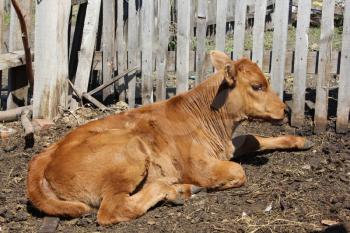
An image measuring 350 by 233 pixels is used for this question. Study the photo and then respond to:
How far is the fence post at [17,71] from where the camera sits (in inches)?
344

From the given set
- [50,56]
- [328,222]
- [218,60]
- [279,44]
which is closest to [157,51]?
[50,56]

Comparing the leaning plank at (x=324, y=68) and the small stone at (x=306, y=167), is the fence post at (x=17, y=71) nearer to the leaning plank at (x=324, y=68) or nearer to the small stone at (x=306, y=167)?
the leaning plank at (x=324, y=68)

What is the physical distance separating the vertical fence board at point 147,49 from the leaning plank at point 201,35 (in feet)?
2.14

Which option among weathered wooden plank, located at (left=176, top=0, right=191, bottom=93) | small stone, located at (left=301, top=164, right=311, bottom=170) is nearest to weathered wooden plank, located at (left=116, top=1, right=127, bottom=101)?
weathered wooden plank, located at (left=176, top=0, right=191, bottom=93)

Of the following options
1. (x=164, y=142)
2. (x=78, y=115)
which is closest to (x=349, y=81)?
(x=164, y=142)

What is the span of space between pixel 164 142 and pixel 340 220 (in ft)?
6.11

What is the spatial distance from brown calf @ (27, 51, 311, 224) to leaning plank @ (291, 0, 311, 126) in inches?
30.2

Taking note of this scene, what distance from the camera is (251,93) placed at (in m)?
6.57

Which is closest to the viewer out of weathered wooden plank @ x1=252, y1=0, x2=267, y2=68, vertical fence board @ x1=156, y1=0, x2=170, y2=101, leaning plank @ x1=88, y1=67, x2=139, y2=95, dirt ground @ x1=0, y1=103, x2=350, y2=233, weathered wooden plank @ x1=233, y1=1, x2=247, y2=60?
dirt ground @ x1=0, y1=103, x2=350, y2=233

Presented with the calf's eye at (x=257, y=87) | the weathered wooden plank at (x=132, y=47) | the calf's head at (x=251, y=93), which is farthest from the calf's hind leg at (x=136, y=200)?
the weathered wooden plank at (x=132, y=47)

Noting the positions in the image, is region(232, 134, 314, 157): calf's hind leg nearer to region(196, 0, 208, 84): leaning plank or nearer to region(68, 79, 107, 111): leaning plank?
region(196, 0, 208, 84): leaning plank

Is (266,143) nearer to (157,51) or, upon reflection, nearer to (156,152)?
(156,152)

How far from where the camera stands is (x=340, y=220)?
18.0ft

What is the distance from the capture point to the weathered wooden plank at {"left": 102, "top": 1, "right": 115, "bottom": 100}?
29.0ft
